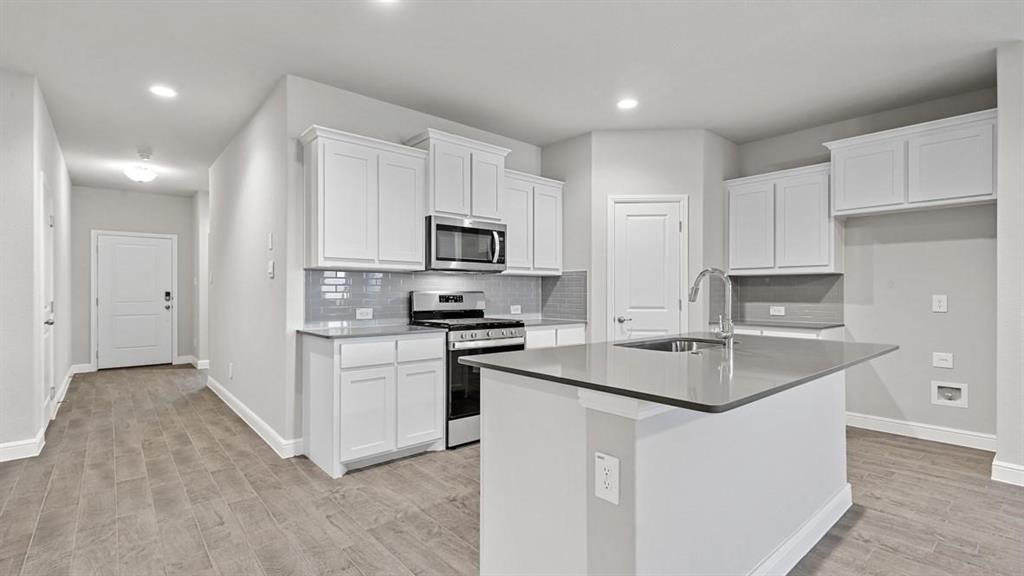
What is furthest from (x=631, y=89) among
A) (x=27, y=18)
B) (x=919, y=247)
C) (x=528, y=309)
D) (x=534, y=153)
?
(x=27, y=18)

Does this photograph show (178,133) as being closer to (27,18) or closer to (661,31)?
(27,18)

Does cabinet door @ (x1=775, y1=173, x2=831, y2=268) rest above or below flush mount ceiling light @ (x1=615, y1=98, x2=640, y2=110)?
below

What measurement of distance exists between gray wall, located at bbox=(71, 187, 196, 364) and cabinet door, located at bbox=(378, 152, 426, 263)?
5.76m

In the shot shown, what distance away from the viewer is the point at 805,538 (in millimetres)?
2230

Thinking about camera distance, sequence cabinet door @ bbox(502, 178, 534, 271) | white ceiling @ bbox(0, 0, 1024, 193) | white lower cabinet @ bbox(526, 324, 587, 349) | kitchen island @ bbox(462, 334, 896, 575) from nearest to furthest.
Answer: kitchen island @ bbox(462, 334, 896, 575)
white ceiling @ bbox(0, 0, 1024, 193)
white lower cabinet @ bbox(526, 324, 587, 349)
cabinet door @ bbox(502, 178, 534, 271)

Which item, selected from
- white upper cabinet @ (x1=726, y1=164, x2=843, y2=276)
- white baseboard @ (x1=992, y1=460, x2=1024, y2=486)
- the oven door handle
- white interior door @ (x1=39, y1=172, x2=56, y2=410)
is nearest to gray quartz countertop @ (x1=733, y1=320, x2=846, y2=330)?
white upper cabinet @ (x1=726, y1=164, x2=843, y2=276)

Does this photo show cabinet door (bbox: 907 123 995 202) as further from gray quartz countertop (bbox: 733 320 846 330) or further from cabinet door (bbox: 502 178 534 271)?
cabinet door (bbox: 502 178 534 271)

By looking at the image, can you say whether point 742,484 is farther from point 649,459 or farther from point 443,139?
point 443,139

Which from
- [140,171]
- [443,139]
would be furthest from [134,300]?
[443,139]

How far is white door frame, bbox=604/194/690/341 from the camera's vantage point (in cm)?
462

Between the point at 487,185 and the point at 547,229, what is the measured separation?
951 mm

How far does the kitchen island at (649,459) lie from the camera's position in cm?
142

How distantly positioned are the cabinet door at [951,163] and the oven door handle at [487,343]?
3110 mm

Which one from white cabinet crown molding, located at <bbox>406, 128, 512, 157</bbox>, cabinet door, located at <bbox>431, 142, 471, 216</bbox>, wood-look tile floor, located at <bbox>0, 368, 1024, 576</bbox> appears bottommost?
wood-look tile floor, located at <bbox>0, 368, 1024, 576</bbox>
